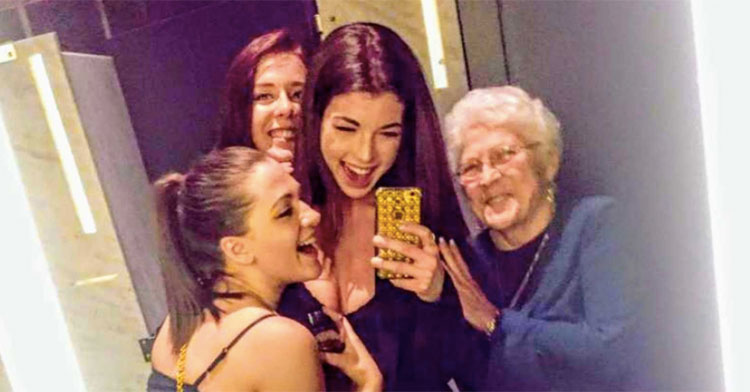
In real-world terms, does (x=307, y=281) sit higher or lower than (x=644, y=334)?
higher

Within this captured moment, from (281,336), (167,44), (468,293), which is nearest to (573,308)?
(468,293)

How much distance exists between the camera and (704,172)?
4.21ft

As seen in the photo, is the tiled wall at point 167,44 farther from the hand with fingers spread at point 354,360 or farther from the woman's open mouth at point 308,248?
the hand with fingers spread at point 354,360

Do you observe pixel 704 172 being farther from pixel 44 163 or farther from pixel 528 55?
pixel 44 163

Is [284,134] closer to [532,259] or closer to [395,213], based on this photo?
[395,213]

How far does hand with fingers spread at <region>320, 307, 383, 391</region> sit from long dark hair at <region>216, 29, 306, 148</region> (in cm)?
34

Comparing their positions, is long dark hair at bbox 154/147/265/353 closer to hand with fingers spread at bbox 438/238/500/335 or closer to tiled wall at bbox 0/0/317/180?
tiled wall at bbox 0/0/317/180

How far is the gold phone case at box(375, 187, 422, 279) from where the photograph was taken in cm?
135

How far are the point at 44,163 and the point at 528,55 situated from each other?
0.87 m

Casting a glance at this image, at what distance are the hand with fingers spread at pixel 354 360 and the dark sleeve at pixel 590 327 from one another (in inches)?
9.0

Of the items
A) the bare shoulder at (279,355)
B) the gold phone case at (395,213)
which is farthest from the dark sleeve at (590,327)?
the bare shoulder at (279,355)

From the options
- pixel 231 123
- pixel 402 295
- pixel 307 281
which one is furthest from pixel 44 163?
pixel 402 295

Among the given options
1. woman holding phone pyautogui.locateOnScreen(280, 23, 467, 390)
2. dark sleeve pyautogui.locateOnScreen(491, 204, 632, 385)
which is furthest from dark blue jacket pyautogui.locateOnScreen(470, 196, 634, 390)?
woman holding phone pyautogui.locateOnScreen(280, 23, 467, 390)

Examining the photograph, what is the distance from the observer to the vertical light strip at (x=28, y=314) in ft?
4.80
